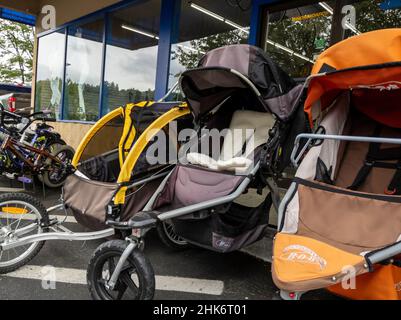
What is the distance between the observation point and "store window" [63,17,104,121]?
8.46m

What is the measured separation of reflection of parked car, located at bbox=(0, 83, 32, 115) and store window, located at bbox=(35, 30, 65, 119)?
597mm

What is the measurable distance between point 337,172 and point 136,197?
5.38ft

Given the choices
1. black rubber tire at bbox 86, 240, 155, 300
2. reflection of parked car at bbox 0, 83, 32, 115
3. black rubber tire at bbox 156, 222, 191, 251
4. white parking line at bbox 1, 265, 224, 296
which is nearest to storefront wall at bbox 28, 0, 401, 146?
reflection of parked car at bbox 0, 83, 32, 115

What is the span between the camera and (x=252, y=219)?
8.73 ft

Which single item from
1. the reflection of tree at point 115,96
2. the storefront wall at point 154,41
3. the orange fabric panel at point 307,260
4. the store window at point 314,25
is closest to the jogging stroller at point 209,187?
the orange fabric panel at point 307,260

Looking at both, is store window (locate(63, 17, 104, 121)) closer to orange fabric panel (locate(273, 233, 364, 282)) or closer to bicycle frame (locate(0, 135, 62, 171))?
bicycle frame (locate(0, 135, 62, 171))

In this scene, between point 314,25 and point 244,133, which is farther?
point 314,25

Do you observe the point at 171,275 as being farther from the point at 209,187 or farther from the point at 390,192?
the point at 390,192

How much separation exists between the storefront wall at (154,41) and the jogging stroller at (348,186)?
2658 mm

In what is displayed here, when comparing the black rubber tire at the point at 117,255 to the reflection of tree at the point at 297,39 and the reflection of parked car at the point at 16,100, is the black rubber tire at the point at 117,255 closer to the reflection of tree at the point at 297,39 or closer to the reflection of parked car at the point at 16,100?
the reflection of tree at the point at 297,39

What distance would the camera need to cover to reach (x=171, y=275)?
297 cm

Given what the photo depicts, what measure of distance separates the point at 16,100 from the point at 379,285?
38.9 feet

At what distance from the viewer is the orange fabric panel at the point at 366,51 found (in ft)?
6.41

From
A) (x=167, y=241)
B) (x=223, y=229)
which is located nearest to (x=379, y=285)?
(x=223, y=229)
